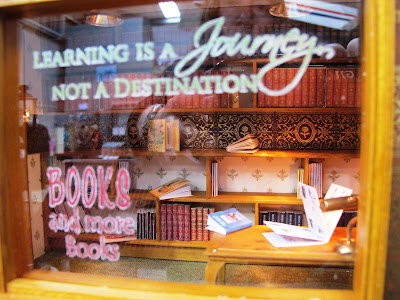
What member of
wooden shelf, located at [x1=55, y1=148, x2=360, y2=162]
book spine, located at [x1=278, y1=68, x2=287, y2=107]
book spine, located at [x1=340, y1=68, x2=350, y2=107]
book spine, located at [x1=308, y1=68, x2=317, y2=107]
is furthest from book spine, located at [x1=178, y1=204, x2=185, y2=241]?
book spine, located at [x1=340, y1=68, x2=350, y2=107]

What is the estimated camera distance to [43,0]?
1.11 metres

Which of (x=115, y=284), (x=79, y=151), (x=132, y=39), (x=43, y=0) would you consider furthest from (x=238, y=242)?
(x=132, y=39)

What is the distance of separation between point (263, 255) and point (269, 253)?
4cm

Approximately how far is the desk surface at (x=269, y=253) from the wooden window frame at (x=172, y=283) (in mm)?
413

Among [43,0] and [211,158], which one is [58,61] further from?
[211,158]

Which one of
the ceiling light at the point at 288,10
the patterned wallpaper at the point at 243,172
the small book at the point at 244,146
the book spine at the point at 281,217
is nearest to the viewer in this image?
the ceiling light at the point at 288,10

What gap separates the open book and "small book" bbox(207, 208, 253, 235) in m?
0.19

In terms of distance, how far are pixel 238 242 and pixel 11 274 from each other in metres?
1.11

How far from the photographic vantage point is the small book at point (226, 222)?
1.88 metres

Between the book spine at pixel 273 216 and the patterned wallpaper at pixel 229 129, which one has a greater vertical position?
the patterned wallpaper at pixel 229 129

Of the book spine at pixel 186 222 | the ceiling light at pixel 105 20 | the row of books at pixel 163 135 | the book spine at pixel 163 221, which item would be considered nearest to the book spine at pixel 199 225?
the book spine at pixel 186 222

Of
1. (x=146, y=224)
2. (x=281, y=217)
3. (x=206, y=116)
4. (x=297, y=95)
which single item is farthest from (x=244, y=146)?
(x=146, y=224)

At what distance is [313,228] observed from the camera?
1773mm

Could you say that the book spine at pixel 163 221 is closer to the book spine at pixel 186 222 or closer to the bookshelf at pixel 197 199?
the bookshelf at pixel 197 199
